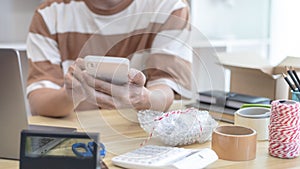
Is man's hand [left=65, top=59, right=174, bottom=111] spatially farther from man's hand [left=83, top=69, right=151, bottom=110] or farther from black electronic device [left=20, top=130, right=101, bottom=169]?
black electronic device [left=20, top=130, right=101, bottom=169]

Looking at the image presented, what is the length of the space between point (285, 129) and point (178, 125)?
0.80ft

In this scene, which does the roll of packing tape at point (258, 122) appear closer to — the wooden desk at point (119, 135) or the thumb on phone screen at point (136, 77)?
the wooden desk at point (119, 135)

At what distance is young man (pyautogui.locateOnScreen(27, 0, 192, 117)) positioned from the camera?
1.24 meters

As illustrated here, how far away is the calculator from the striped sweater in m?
0.47

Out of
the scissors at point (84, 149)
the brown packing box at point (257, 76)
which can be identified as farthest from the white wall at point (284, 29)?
the scissors at point (84, 149)

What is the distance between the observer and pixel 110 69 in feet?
3.36

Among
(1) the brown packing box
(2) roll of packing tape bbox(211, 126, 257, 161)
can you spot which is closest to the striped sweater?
(1) the brown packing box

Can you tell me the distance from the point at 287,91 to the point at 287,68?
0.07 meters

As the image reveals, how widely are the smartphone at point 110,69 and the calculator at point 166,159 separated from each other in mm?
172

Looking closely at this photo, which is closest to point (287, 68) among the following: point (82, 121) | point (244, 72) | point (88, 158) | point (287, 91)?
point (287, 91)

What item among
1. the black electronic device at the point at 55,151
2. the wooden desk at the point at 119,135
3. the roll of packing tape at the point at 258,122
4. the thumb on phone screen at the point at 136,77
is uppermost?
the thumb on phone screen at the point at 136,77

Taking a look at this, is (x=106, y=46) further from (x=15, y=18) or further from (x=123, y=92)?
(x=15, y=18)

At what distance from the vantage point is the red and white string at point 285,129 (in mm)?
972

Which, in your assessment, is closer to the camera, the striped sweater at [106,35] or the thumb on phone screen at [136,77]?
the thumb on phone screen at [136,77]
